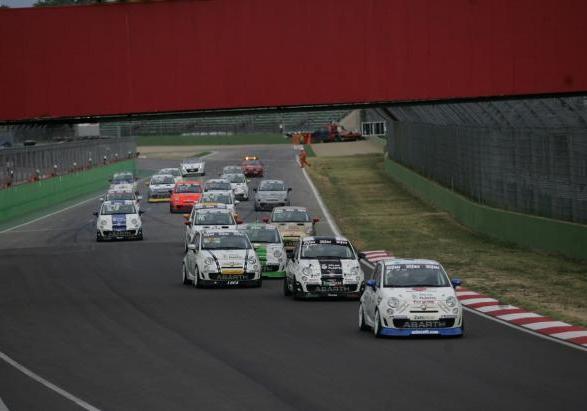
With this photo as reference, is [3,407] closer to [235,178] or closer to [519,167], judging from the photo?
[519,167]

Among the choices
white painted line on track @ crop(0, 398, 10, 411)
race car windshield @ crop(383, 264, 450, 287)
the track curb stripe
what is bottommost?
the track curb stripe

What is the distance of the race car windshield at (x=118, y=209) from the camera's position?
2009 inches

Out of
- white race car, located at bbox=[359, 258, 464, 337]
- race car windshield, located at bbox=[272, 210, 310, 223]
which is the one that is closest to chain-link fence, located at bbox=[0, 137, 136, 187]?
race car windshield, located at bbox=[272, 210, 310, 223]

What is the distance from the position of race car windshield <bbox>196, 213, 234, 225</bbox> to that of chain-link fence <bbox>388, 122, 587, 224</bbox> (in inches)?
361

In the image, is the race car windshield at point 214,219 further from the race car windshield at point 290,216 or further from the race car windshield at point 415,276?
the race car windshield at point 415,276

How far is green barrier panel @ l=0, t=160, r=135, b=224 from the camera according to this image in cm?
6481

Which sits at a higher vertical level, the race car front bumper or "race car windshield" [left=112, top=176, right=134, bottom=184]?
"race car windshield" [left=112, top=176, right=134, bottom=184]

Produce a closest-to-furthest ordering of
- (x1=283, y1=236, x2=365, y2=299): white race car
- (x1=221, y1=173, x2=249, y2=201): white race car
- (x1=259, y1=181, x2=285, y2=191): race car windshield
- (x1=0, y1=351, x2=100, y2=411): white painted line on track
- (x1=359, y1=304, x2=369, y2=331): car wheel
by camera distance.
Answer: (x1=0, y1=351, x2=100, y2=411): white painted line on track → (x1=359, y1=304, x2=369, y2=331): car wheel → (x1=283, y1=236, x2=365, y2=299): white race car → (x1=259, y1=181, x2=285, y2=191): race car windshield → (x1=221, y1=173, x2=249, y2=201): white race car

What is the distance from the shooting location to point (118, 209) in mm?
51094

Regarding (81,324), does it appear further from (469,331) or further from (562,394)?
(562,394)

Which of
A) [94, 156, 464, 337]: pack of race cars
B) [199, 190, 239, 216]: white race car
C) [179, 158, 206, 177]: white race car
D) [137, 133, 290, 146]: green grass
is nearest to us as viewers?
[94, 156, 464, 337]: pack of race cars

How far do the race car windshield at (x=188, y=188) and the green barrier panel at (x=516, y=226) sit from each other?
11.1 metres

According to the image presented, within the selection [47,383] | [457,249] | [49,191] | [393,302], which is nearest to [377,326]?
[393,302]

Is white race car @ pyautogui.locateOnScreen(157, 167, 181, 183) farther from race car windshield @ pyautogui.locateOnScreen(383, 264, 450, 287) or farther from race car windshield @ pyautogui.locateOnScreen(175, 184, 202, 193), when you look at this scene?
race car windshield @ pyautogui.locateOnScreen(383, 264, 450, 287)
